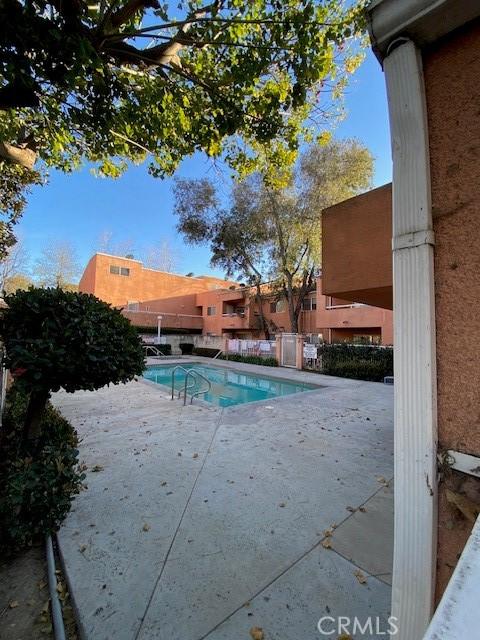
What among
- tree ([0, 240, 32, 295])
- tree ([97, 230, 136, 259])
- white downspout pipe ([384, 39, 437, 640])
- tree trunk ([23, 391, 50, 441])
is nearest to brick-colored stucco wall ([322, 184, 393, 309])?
white downspout pipe ([384, 39, 437, 640])

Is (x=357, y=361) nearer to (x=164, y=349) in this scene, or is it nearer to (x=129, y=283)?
(x=164, y=349)

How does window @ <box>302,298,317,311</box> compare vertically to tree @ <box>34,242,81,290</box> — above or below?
below

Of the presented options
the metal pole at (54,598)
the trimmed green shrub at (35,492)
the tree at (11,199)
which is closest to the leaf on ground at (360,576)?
the metal pole at (54,598)

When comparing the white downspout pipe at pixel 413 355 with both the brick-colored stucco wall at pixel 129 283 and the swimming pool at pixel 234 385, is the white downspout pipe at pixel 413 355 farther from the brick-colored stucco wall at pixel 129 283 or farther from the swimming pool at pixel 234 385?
the brick-colored stucco wall at pixel 129 283

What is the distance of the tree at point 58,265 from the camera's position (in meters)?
29.7

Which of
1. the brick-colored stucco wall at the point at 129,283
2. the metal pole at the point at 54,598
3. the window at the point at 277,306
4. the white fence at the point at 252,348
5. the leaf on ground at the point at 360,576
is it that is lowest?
the leaf on ground at the point at 360,576

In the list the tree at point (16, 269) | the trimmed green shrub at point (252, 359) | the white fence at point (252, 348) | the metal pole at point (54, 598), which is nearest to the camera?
the metal pole at point (54, 598)

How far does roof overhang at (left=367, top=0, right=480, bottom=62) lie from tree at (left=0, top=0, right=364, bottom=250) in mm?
2423

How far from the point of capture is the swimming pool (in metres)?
9.98

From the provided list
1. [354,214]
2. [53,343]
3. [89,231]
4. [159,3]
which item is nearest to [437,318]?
[354,214]

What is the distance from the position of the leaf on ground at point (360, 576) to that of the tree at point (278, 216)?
50.3ft

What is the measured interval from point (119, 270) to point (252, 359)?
16.4 meters

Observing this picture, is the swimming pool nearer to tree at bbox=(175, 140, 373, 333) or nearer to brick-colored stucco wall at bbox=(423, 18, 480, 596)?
tree at bbox=(175, 140, 373, 333)

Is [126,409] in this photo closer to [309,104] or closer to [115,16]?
[115,16]
